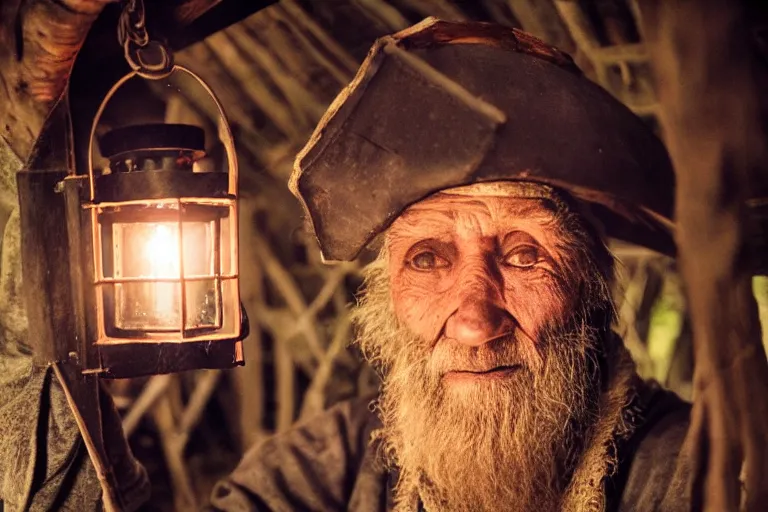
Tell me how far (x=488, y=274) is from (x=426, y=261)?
7.4 inches

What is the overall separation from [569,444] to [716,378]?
5.19 feet

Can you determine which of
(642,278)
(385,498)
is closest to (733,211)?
(385,498)

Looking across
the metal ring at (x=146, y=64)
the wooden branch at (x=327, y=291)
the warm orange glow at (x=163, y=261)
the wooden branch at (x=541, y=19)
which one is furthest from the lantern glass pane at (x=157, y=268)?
the wooden branch at (x=327, y=291)

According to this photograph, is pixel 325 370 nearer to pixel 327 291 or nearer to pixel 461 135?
pixel 327 291

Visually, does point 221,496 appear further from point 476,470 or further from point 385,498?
point 476,470

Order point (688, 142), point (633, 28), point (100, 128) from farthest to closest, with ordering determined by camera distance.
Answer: point (633, 28), point (100, 128), point (688, 142)

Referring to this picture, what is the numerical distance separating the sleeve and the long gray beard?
193 millimetres

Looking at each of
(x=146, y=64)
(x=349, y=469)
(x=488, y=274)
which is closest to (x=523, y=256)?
(x=488, y=274)

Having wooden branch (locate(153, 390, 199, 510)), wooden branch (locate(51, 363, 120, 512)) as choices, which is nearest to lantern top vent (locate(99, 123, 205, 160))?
wooden branch (locate(51, 363, 120, 512))

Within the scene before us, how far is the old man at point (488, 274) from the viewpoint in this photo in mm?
1807

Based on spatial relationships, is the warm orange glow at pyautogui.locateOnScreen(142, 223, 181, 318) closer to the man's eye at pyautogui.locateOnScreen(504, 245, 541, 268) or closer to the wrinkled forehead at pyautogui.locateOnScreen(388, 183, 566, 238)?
the wrinkled forehead at pyautogui.locateOnScreen(388, 183, 566, 238)

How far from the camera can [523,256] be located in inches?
81.6

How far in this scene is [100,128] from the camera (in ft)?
7.16

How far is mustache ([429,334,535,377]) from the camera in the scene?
1963 millimetres
